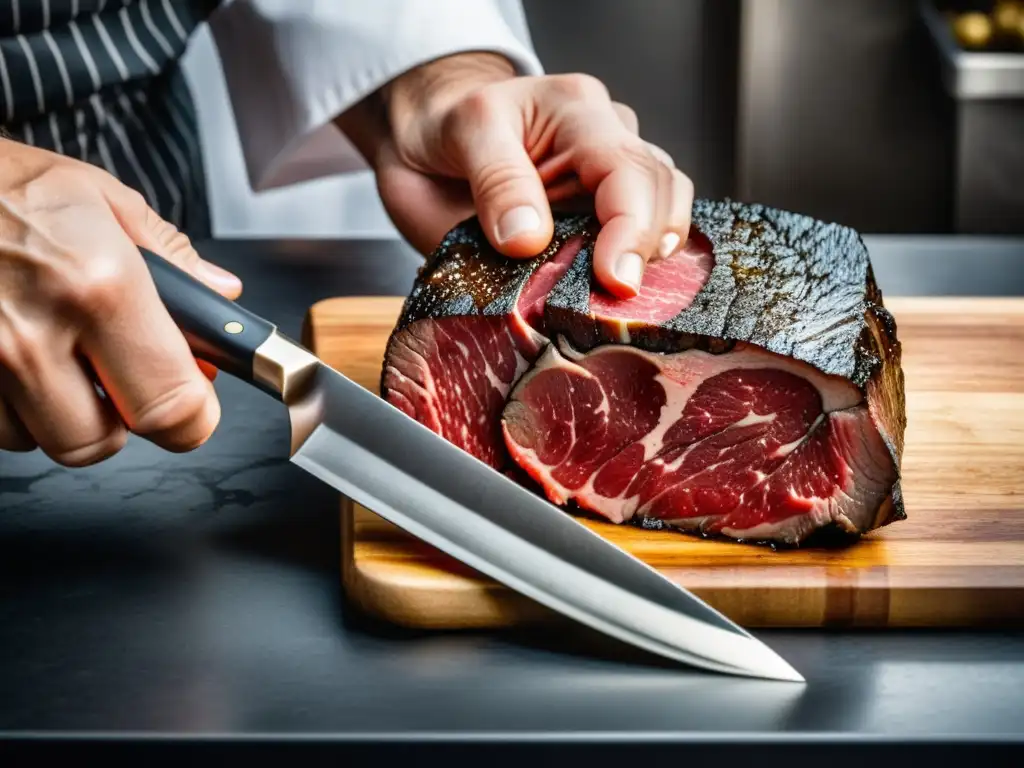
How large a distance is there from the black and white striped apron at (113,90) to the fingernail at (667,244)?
102 cm

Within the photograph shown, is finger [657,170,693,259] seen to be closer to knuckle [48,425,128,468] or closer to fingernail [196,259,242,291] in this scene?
fingernail [196,259,242,291]

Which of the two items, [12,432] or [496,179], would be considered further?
[496,179]

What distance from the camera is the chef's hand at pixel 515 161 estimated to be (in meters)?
1.60

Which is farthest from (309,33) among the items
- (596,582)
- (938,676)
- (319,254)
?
(938,676)

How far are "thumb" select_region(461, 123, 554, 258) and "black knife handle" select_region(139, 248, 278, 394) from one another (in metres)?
0.36

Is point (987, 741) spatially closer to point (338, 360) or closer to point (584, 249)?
point (584, 249)

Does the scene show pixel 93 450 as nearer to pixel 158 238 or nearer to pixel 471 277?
pixel 158 238

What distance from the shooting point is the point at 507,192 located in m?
1.66

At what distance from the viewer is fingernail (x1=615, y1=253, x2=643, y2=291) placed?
1511 millimetres

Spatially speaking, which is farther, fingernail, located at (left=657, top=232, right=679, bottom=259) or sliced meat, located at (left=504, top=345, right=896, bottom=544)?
fingernail, located at (left=657, top=232, right=679, bottom=259)

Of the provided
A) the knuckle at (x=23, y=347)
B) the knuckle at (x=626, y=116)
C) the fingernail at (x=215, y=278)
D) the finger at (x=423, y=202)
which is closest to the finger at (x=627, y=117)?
the knuckle at (x=626, y=116)

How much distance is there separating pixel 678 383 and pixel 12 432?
0.68 meters

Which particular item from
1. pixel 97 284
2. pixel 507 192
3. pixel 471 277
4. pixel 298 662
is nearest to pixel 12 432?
pixel 97 284

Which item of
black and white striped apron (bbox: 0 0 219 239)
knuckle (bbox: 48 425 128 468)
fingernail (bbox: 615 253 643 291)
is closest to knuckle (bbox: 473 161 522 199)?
fingernail (bbox: 615 253 643 291)
